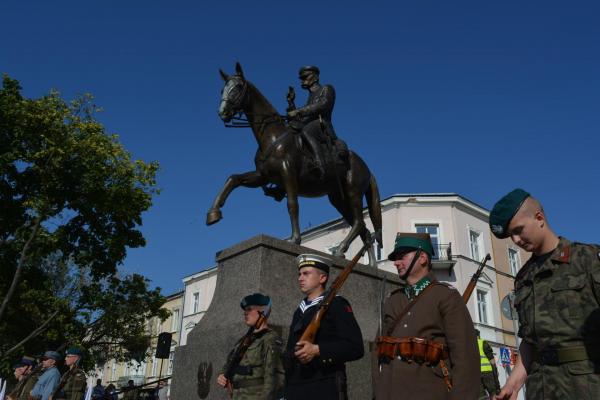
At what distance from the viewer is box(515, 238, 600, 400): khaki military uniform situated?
242 cm

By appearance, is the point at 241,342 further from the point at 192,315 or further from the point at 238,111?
the point at 192,315

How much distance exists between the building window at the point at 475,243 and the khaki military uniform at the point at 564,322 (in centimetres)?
3169

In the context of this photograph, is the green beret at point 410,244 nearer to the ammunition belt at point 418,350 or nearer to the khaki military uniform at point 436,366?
the khaki military uniform at point 436,366

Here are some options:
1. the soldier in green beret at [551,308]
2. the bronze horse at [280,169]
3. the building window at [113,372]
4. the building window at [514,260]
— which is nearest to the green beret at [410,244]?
the soldier in green beret at [551,308]

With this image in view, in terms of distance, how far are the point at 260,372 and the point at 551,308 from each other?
7.95ft

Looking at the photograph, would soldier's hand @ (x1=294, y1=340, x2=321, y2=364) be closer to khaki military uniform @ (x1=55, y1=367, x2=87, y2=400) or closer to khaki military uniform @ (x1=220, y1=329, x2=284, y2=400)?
khaki military uniform @ (x1=220, y1=329, x2=284, y2=400)

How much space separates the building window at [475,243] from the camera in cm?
3312

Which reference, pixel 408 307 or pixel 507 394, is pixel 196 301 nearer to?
pixel 408 307

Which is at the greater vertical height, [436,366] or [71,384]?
[71,384]

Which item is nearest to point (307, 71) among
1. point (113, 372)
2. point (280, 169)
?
point (280, 169)

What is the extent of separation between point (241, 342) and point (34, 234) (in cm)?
1592

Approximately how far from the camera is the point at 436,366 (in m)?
2.92

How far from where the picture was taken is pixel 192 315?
151ft

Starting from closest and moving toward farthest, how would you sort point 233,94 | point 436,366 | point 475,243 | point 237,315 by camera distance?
point 436,366 < point 237,315 < point 233,94 < point 475,243
